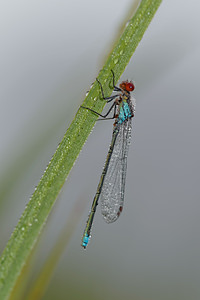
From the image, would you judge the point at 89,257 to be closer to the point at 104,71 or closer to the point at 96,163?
the point at 96,163

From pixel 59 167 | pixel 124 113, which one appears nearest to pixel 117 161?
pixel 124 113

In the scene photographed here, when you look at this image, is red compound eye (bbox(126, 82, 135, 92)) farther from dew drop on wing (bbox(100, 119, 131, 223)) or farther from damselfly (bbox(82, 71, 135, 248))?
dew drop on wing (bbox(100, 119, 131, 223))

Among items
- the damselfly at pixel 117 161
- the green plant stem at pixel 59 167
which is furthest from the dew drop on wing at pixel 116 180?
the green plant stem at pixel 59 167

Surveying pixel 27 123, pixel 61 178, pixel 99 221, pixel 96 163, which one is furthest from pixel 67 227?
pixel 99 221

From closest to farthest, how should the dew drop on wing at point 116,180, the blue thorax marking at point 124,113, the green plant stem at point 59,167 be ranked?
the green plant stem at point 59,167 < the dew drop on wing at point 116,180 < the blue thorax marking at point 124,113

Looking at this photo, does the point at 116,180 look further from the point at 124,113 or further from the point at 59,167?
the point at 59,167

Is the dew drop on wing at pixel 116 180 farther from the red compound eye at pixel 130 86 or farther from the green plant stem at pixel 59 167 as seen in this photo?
the green plant stem at pixel 59 167

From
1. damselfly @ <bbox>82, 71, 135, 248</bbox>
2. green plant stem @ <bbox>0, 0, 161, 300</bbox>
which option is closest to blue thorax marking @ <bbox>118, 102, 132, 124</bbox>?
damselfly @ <bbox>82, 71, 135, 248</bbox>
